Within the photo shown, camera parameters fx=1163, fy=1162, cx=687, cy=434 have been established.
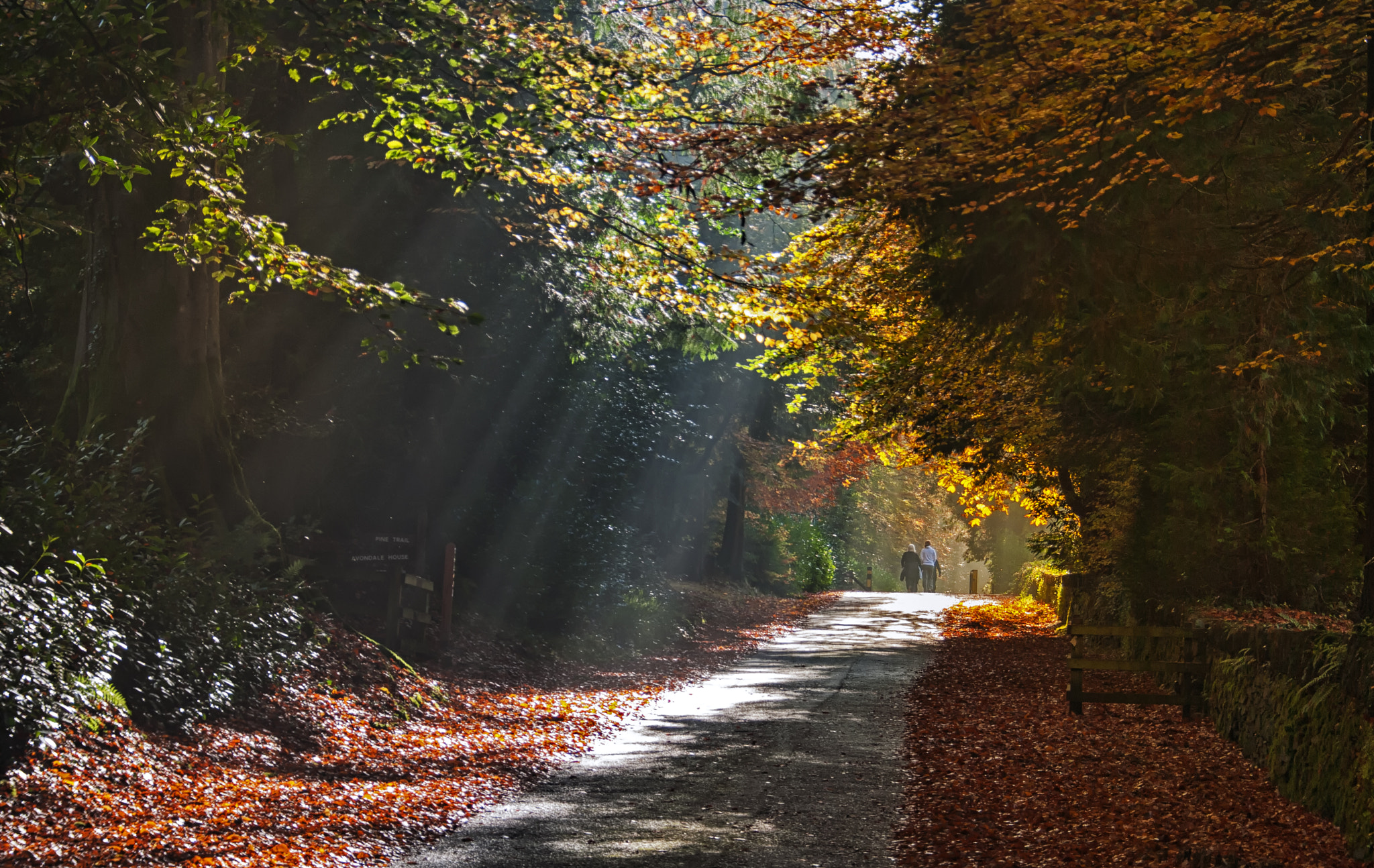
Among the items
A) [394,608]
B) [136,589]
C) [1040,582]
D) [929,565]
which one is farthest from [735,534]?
[136,589]

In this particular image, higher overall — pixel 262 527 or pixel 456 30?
pixel 456 30

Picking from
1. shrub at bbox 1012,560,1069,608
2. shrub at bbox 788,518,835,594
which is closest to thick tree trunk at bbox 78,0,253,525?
shrub at bbox 1012,560,1069,608

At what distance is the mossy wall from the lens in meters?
6.52

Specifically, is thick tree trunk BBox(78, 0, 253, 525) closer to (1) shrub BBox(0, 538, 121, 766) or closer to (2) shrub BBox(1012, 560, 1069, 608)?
(1) shrub BBox(0, 538, 121, 766)

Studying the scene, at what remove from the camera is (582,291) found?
16422 millimetres

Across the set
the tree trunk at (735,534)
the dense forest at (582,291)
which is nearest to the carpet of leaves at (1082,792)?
the dense forest at (582,291)

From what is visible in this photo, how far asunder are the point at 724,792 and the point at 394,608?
20.8ft

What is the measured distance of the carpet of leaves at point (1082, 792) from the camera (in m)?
6.61

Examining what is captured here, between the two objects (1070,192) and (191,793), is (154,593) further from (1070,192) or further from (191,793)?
(1070,192)

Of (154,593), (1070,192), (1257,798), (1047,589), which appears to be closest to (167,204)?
(154,593)

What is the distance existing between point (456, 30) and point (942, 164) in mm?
5045

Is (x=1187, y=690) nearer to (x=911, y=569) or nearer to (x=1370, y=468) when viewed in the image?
(x=1370, y=468)

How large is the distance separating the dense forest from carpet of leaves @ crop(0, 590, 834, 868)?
0.45m

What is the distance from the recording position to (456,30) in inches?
450
